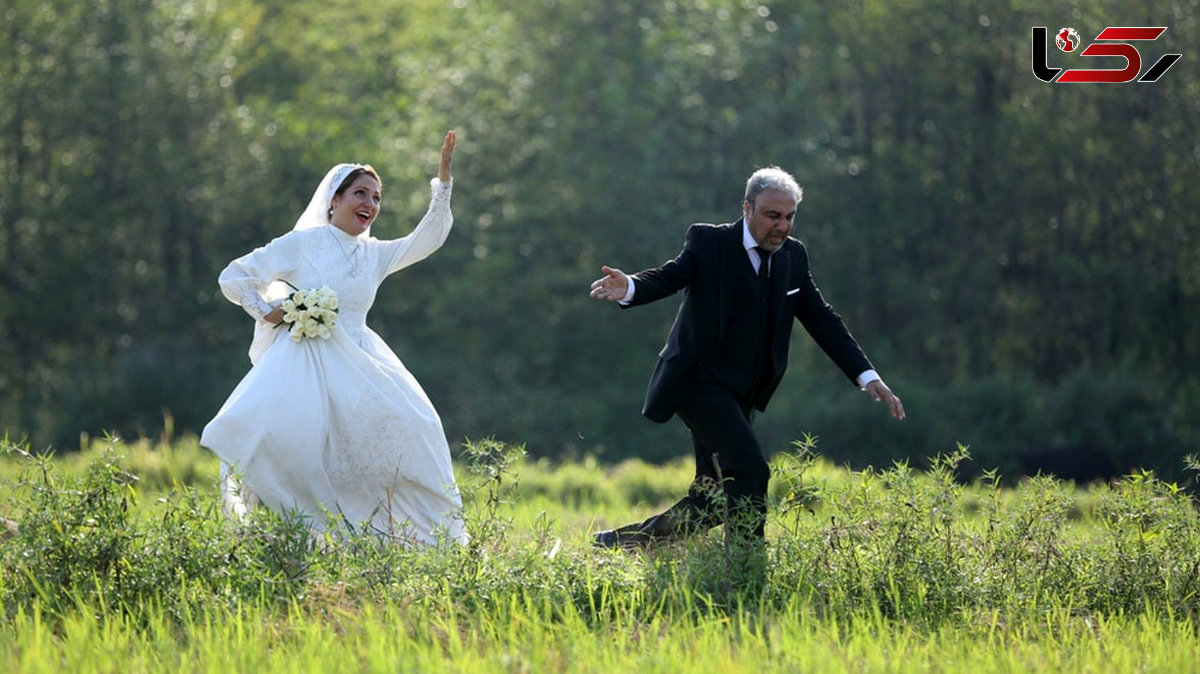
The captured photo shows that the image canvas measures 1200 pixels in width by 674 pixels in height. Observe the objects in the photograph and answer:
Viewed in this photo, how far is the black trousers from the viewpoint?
27.1 feet

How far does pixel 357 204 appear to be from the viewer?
9375 mm

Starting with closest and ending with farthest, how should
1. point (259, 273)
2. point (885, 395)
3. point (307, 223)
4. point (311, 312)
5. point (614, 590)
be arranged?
point (614, 590) < point (885, 395) < point (311, 312) < point (259, 273) < point (307, 223)

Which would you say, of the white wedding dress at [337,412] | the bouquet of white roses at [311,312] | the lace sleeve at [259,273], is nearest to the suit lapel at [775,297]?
the white wedding dress at [337,412]

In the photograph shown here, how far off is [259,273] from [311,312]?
0.44m

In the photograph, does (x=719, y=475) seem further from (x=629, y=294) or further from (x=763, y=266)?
(x=763, y=266)

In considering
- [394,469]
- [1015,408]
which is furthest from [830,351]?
[1015,408]

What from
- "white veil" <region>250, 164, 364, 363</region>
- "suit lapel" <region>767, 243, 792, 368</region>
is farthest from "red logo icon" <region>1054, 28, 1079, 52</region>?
"white veil" <region>250, 164, 364, 363</region>

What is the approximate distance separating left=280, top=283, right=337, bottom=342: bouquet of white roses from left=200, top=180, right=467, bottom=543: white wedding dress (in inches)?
2.9

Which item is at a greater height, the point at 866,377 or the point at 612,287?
the point at 612,287

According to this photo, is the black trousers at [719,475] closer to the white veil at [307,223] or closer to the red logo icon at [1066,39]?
the white veil at [307,223]

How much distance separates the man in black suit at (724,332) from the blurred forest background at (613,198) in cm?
1661

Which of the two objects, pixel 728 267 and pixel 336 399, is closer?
pixel 728 267

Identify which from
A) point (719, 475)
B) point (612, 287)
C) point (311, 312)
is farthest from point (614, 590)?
point (311, 312)

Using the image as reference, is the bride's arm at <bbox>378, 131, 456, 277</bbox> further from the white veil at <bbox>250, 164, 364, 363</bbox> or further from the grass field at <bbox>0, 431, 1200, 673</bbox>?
the grass field at <bbox>0, 431, 1200, 673</bbox>
